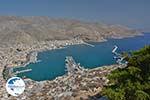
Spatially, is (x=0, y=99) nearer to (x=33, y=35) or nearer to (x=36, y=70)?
(x=36, y=70)

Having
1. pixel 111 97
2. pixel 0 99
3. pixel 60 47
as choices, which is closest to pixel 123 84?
pixel 111 97

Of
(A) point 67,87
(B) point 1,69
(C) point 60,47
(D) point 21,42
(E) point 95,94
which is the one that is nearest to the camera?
(E) point 95,94

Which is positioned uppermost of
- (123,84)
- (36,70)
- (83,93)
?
(123,84)

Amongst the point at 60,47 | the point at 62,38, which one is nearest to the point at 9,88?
the point at 60,47

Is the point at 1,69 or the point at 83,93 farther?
the point at 1,69

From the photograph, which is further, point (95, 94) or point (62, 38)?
point (62, 38)

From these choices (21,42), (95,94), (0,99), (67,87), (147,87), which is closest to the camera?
(147,87)

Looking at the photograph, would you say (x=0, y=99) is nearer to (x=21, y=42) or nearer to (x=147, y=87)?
(x=147, y=87)

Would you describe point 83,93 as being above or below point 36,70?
above

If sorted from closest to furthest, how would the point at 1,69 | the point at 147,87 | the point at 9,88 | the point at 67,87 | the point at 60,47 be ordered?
1. the point at 9,88
2. the point at 147,87
3. the point at 67,87
4. the point at 1,69
5. the point at 60,47
